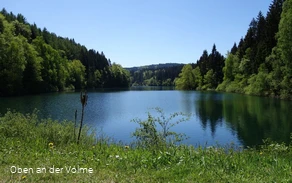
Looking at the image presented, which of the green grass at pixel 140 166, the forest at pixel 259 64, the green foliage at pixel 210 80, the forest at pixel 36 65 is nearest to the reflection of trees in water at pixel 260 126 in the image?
the green grass at pixel 140 166

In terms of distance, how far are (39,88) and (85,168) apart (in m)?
64.4

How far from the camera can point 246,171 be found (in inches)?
220

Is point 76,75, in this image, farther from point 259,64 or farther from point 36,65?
point 259,64

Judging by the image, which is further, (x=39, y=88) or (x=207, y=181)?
(x=39, y=88)

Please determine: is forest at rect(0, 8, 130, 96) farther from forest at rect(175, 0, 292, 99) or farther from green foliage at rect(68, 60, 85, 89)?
forest at rect(175, 0, 292, 99)

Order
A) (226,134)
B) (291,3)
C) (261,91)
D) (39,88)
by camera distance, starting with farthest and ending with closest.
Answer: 1. (39,88)
2. (261,91)
3. (291,3)
4. (226,134)

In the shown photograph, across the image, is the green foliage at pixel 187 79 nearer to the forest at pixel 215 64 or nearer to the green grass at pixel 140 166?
the forest at pixel 215 64

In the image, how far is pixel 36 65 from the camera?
61.5m

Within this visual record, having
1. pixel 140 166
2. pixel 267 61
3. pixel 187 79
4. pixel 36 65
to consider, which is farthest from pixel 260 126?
pixel 187 79

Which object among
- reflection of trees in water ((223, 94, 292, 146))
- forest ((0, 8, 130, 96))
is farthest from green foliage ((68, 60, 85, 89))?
reflection of trees in water ((223, 94, 292, 146))

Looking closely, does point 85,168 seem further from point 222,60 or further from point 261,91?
point 222,60

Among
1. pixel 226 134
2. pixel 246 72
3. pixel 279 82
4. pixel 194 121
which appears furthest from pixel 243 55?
pixel 226 134

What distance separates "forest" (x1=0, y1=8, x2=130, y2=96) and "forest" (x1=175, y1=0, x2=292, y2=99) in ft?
140

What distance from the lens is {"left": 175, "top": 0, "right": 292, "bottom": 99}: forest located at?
40.8m
